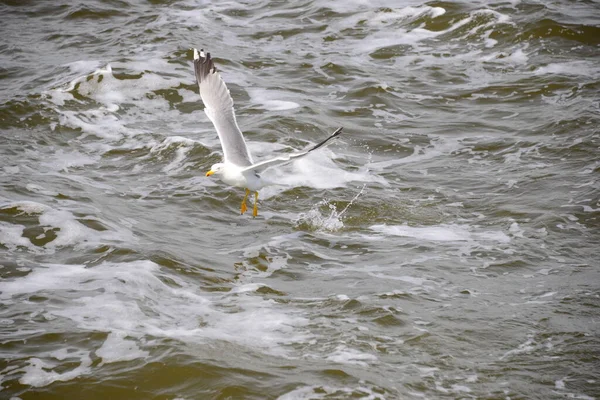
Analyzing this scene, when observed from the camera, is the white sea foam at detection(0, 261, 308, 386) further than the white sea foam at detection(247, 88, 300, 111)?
No

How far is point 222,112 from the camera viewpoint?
26.8ft

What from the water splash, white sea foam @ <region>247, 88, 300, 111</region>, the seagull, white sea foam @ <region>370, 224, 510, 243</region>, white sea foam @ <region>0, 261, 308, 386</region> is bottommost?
white sea foam @ <region>370, 224, 510, 243</region>

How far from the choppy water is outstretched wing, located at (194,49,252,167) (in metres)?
0.81

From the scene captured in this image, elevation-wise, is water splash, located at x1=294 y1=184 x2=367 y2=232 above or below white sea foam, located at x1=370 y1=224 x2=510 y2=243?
above

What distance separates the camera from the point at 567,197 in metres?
8.41

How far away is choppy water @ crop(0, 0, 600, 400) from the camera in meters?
5.20

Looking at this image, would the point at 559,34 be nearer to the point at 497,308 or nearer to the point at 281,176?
the point at 281,176

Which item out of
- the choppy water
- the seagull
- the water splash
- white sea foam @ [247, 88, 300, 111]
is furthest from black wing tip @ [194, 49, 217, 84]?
white sea foam @ [247, 88, 300, 111]

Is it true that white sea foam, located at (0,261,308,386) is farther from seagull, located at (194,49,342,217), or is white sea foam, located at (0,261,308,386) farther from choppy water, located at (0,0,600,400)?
seagull, located at (194,49,342,217)

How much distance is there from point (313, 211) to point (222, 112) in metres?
1.51

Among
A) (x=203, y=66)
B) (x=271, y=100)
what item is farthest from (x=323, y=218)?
(x=271, y=100)

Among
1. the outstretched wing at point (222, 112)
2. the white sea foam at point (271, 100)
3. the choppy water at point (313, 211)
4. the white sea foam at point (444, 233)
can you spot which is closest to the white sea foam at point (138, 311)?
the choppy water at point (313, 211)

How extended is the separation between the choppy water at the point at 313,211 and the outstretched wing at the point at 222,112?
32.0 inches

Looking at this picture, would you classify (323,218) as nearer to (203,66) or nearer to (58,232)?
(203,66)
